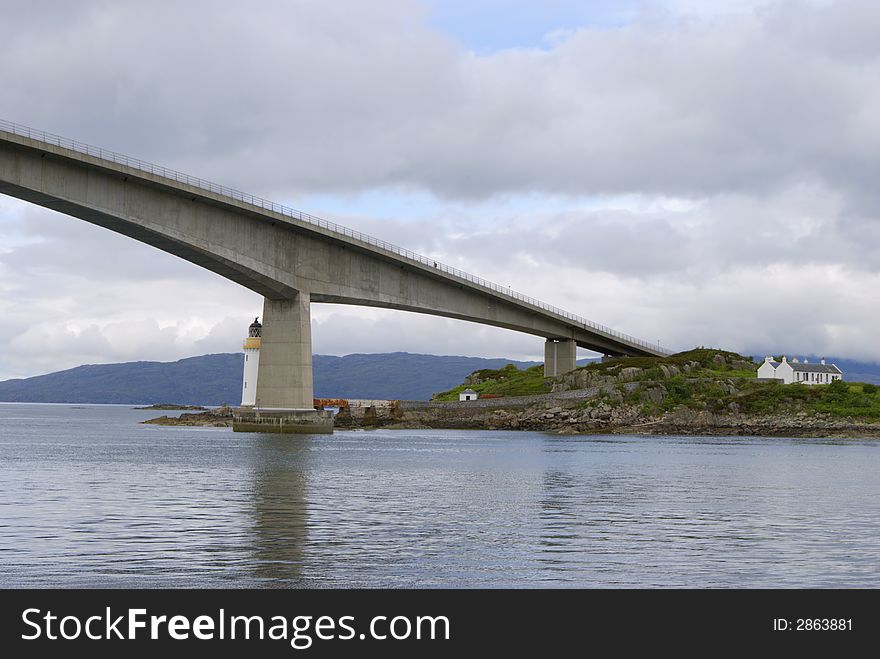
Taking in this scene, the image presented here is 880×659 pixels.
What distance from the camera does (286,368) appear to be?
285 feet

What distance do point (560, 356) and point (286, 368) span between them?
199ft

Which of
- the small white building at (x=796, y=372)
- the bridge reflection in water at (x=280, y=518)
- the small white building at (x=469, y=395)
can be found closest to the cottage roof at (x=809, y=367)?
the small white building at (x=796, y=372)

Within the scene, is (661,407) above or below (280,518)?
above

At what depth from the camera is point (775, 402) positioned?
119 meters

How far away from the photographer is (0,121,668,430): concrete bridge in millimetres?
64438

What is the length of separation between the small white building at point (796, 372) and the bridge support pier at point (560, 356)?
82.6ft

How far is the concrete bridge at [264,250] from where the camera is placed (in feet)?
211

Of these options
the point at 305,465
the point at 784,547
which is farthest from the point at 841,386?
the point at 784,547

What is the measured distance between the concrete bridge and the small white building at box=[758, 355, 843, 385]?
38534mm

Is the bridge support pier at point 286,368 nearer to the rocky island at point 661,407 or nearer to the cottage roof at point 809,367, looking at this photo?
the rocky island at point 661,407

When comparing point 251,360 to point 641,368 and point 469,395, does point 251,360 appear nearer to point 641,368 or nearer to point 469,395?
point 469,395
